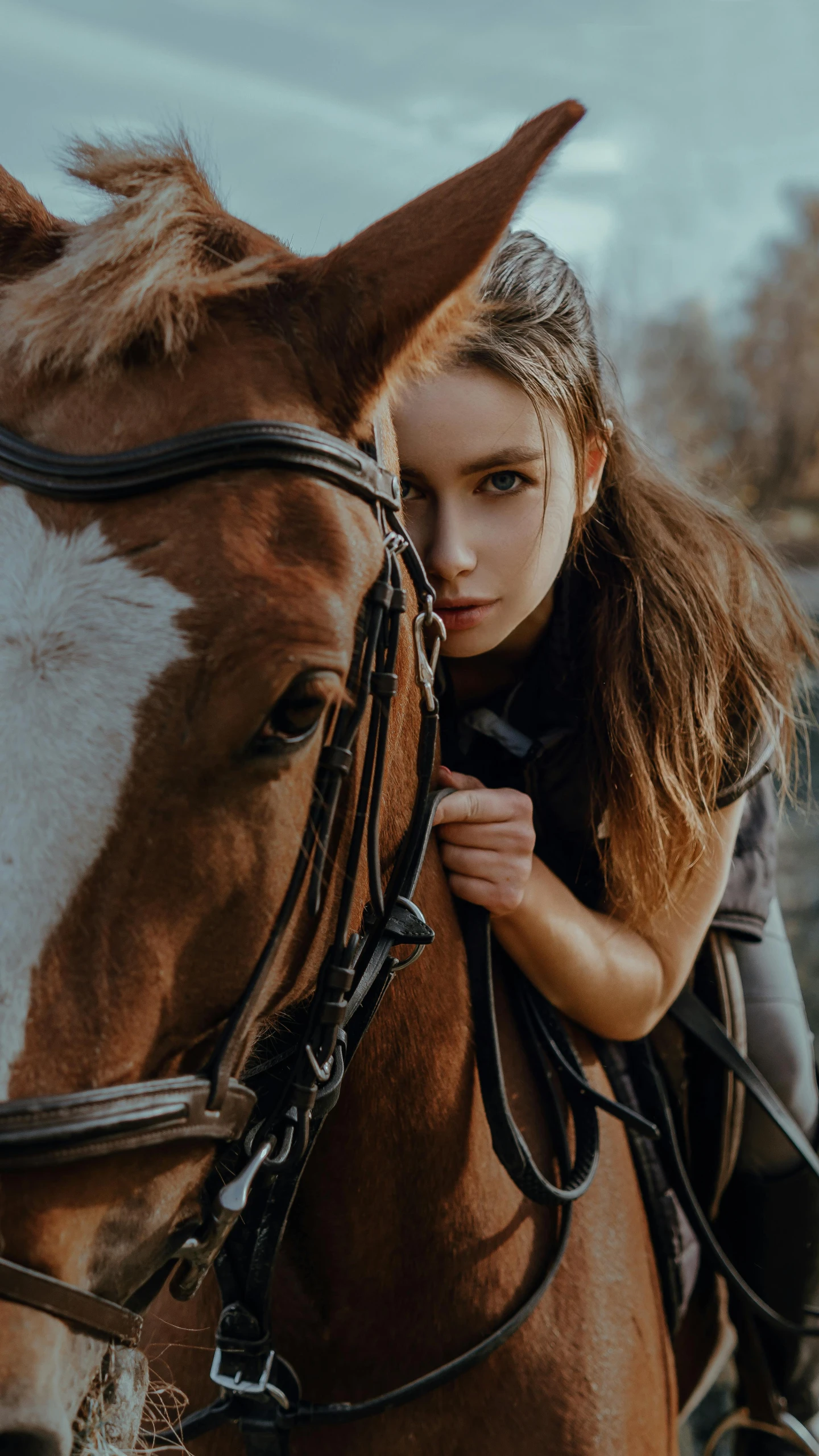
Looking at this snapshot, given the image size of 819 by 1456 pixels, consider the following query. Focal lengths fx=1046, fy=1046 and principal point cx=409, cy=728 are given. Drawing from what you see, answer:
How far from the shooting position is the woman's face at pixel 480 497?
5.66 ft

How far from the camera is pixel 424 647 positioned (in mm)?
1479

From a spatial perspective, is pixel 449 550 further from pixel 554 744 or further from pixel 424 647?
pixel 554 744

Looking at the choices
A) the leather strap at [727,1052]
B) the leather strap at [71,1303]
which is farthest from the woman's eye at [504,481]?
the leather strap at [71,1303]

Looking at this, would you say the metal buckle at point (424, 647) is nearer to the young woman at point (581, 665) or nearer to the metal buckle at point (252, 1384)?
the young woman at point (581, 665)

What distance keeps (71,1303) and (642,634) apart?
1.45 m

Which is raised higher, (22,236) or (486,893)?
(22,236)

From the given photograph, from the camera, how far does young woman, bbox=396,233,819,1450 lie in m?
1.74

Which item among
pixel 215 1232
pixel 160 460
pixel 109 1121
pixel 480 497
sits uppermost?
pixel 480 497

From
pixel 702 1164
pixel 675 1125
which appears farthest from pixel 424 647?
pixel 702 1164

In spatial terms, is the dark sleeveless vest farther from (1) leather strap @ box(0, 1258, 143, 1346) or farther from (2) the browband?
(1) leather strap @ box(0, 1258, 143, 1346)

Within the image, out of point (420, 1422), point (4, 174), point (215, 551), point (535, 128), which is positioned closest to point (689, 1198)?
point (420, 1422)

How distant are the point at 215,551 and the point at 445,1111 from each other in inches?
37.8

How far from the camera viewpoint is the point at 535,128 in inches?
49.7

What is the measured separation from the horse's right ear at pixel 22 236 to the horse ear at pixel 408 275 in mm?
346
